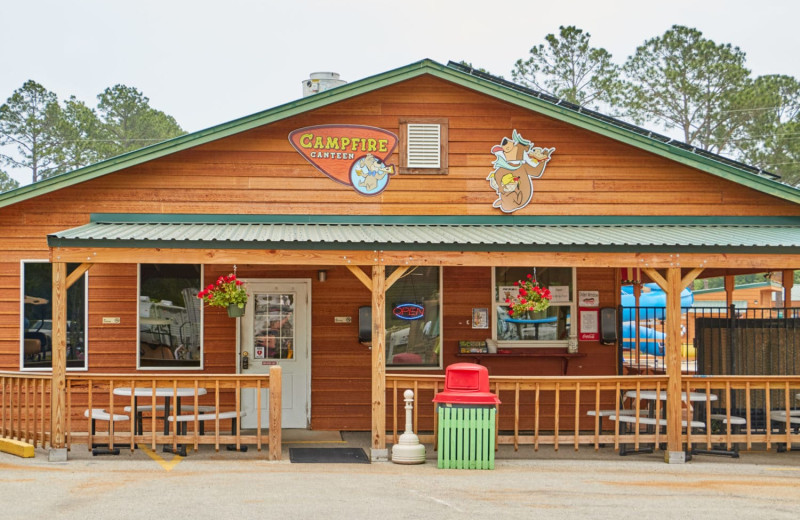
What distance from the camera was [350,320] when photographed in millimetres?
14352

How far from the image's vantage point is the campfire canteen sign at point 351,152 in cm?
1398

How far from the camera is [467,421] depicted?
451 inches

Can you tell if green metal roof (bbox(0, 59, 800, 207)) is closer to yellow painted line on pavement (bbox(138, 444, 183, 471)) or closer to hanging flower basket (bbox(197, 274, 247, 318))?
hanging flower basket (bbox(197, 274, 247, 318))

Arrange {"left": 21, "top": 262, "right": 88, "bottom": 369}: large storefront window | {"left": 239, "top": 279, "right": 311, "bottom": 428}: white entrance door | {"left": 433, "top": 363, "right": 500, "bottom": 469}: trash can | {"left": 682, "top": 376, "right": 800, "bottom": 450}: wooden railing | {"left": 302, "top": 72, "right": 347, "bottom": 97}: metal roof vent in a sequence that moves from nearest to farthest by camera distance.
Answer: {"left": 433, "top": 363, "right": 500, "bottom": 469}: trash can
{"left": 682, "top": 376, "right": 800, "bottom": 450}: wooden railing
{"left": 21, "top": 262, "right": 88, "bottom": 369}: large storefront window
{"left": 239, "top": 279, "right": 311, "bottom": 428}: white entrance door
{"left": 302, "top": 72, "right": 347, "bottom": 97}: metal roof vent

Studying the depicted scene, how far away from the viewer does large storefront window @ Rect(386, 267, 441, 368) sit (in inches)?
570

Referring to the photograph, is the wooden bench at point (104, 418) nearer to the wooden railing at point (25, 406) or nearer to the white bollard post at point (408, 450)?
the wooden railing at point (25, 406)

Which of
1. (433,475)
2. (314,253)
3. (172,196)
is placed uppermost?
(172,196)

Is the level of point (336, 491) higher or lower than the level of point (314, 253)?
lower

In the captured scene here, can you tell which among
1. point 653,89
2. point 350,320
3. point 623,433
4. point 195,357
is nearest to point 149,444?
point 195,357

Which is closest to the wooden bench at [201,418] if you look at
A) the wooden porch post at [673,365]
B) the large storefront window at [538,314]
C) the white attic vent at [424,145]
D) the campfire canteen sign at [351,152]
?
the campfire canteen sign at [351,152]

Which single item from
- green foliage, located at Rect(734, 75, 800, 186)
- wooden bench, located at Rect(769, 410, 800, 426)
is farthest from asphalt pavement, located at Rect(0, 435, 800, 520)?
green foliage, located at Rect(734, 75, 800, 186)

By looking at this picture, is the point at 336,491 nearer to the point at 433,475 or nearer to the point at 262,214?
the point at 433,475

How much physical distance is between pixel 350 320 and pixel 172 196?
302 centimetres

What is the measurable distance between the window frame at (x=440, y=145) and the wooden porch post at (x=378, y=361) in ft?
8.24
